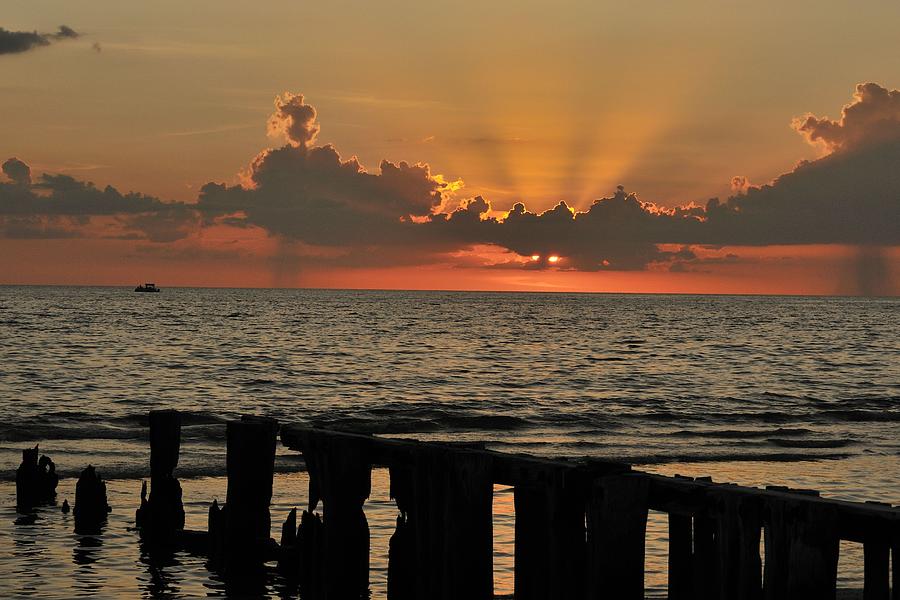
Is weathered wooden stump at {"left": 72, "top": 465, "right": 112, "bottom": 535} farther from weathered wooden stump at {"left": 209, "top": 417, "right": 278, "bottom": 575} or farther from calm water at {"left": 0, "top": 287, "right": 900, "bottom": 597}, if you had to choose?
weathered wooden stump at {"left": 209, "top": 417, "right": 278, "bottom": 575}

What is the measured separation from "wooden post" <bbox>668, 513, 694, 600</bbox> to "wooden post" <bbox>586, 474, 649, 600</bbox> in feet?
1.87

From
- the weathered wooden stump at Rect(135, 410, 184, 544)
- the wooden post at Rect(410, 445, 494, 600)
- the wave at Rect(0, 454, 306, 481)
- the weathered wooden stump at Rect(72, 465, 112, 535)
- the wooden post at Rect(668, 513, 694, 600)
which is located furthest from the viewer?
the wave at Rect(0, 454, 306, 481)

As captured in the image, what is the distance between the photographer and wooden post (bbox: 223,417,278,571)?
1379cm

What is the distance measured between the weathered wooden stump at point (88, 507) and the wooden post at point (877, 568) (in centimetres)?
1161

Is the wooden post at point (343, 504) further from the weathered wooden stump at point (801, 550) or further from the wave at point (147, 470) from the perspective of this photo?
the wave at point (147, 470)

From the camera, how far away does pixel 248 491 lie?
13.9 meters

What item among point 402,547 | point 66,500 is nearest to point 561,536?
point 402,547

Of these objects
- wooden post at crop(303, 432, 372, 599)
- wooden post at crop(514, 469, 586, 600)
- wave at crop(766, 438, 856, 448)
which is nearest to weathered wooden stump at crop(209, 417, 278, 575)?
wooden post at crop(303, 432, 372, 599)

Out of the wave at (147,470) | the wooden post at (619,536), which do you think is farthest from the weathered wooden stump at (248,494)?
the wave at (147,470)

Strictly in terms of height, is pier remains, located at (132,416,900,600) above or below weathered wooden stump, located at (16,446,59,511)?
above

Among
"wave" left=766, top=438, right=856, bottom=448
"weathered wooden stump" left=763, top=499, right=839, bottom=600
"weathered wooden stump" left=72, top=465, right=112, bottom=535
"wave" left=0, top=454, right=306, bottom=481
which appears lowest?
"wave" left=766, top=438, right=856, bottom=448

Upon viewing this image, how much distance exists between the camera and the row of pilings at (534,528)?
809 centimetres

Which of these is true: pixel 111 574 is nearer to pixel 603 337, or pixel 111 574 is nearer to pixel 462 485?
pixel 462 485

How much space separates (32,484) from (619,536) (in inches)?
473
